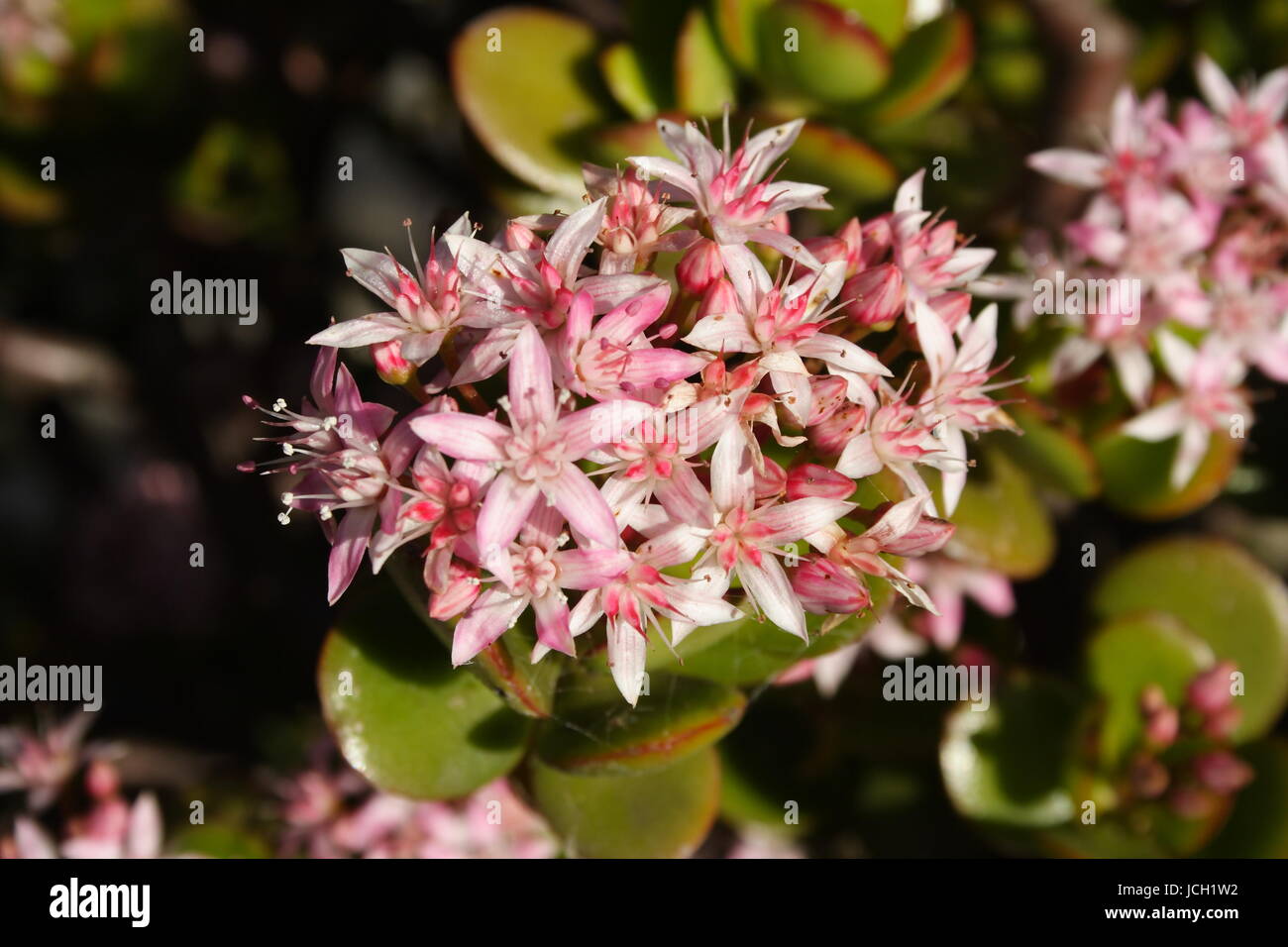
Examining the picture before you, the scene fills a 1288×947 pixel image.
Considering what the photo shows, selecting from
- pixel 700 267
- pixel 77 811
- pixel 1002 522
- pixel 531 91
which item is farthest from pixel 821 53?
pixel 77 811

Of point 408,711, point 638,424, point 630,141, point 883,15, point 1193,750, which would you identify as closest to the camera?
point 638,424

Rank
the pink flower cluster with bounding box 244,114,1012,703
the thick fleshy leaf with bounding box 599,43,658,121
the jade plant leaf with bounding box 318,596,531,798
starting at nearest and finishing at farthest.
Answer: the pink flower cluster with bounding box 244,114,1012,703, the jade plant leaf with bounding box 318,596,531,798, the thick fleshy leaf with bounding box 599,43,658,121

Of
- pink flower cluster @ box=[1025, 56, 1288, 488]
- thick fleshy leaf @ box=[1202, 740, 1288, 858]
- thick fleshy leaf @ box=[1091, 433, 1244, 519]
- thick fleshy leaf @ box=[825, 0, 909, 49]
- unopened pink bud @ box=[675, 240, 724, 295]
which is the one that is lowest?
thick fleshy leaf @ box=[1202, 740, 1288, 858]

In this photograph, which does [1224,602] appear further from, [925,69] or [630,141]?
[630,141]

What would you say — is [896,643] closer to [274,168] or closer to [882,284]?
[882,284]

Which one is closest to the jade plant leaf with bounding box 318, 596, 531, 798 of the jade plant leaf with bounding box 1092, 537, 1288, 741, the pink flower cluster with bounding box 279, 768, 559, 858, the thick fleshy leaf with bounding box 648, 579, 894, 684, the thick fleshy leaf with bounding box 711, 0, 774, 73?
the thick fleshy leaf with bounding box 648, 579, 894, 684

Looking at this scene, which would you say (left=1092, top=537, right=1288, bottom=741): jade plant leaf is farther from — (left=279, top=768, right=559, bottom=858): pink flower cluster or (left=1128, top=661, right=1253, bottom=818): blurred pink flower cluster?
(left=279, top=768, right=559, bottom=858): pink flower cluster

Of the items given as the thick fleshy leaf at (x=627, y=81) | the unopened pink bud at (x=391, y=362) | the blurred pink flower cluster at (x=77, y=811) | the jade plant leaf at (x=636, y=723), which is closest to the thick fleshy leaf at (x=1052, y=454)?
the jade plant leaf at (x=636, y=723)
